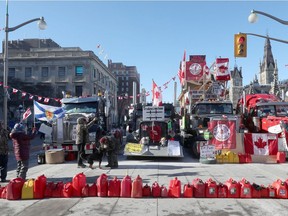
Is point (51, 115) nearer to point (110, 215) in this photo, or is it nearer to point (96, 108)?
point (96, 108)

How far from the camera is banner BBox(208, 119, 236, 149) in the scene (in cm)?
1462

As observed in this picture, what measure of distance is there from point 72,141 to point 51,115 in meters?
2.36

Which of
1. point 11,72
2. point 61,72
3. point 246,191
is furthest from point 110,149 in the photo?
point 11,72

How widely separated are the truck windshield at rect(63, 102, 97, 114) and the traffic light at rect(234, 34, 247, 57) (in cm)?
794

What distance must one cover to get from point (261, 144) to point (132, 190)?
812cm

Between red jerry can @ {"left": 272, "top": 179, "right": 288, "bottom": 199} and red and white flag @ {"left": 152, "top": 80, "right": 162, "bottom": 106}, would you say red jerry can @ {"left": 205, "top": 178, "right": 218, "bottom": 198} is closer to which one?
red jerry can @ {"left": 272, "top": 179, "right": 288, "bottom": 199}

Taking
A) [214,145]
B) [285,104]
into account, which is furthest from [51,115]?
[285,104]

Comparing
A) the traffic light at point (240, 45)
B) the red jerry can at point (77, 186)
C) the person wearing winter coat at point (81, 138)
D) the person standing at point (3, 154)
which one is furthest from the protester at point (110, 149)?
the traffic light at point (240, 45)

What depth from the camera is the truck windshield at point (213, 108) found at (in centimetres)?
1841

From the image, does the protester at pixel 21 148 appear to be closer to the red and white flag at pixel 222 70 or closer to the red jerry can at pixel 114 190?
the red jerry can at pixel 114 190

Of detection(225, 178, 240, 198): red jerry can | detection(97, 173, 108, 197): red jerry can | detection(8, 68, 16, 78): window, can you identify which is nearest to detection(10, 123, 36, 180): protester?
detection(97, 173, 108, 197): red jerry can

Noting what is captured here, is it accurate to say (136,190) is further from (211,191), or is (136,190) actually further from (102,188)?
(211,191)

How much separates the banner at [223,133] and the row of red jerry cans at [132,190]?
265 inches

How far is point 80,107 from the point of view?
55.5ft
